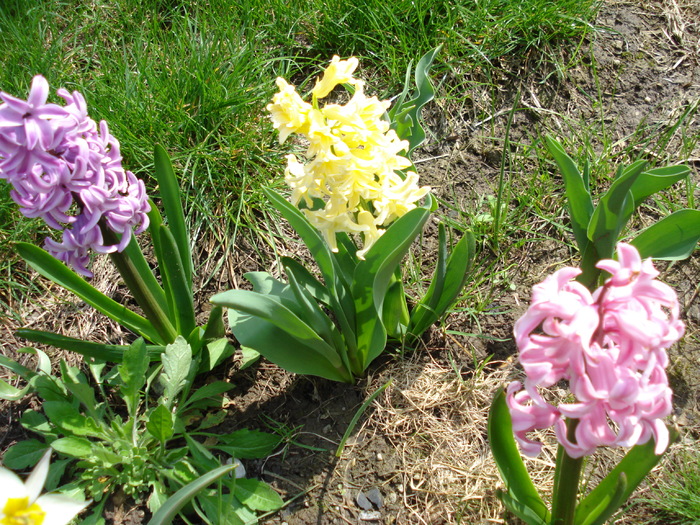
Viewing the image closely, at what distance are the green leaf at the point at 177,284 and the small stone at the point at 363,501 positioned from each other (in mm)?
711

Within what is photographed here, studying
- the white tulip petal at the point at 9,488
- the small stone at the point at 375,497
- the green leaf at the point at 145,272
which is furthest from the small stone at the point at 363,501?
the white tulip petal at the point at 9,488

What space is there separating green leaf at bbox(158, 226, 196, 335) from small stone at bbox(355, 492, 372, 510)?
2.33ft

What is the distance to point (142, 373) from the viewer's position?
5.98ft

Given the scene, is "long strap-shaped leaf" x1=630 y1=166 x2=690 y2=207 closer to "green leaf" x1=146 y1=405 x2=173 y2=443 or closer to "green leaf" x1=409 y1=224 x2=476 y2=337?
"green leaf" x1=409 y1=224 x2=476 y2=337

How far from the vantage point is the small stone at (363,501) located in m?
1.82

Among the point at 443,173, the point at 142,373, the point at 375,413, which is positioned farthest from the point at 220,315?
the point at 443,173

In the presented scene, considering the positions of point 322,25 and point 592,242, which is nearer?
point 592,242

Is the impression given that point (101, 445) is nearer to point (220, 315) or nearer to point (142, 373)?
point (142, 373)

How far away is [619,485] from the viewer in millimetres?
1202

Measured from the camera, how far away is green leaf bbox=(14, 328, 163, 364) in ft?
5.90

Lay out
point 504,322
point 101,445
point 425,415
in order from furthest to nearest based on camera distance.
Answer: point 504,322, point 425,415, point 101,445

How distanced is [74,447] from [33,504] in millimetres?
582

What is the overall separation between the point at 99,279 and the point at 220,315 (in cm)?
65

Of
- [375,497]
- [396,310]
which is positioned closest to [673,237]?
[396,310]
